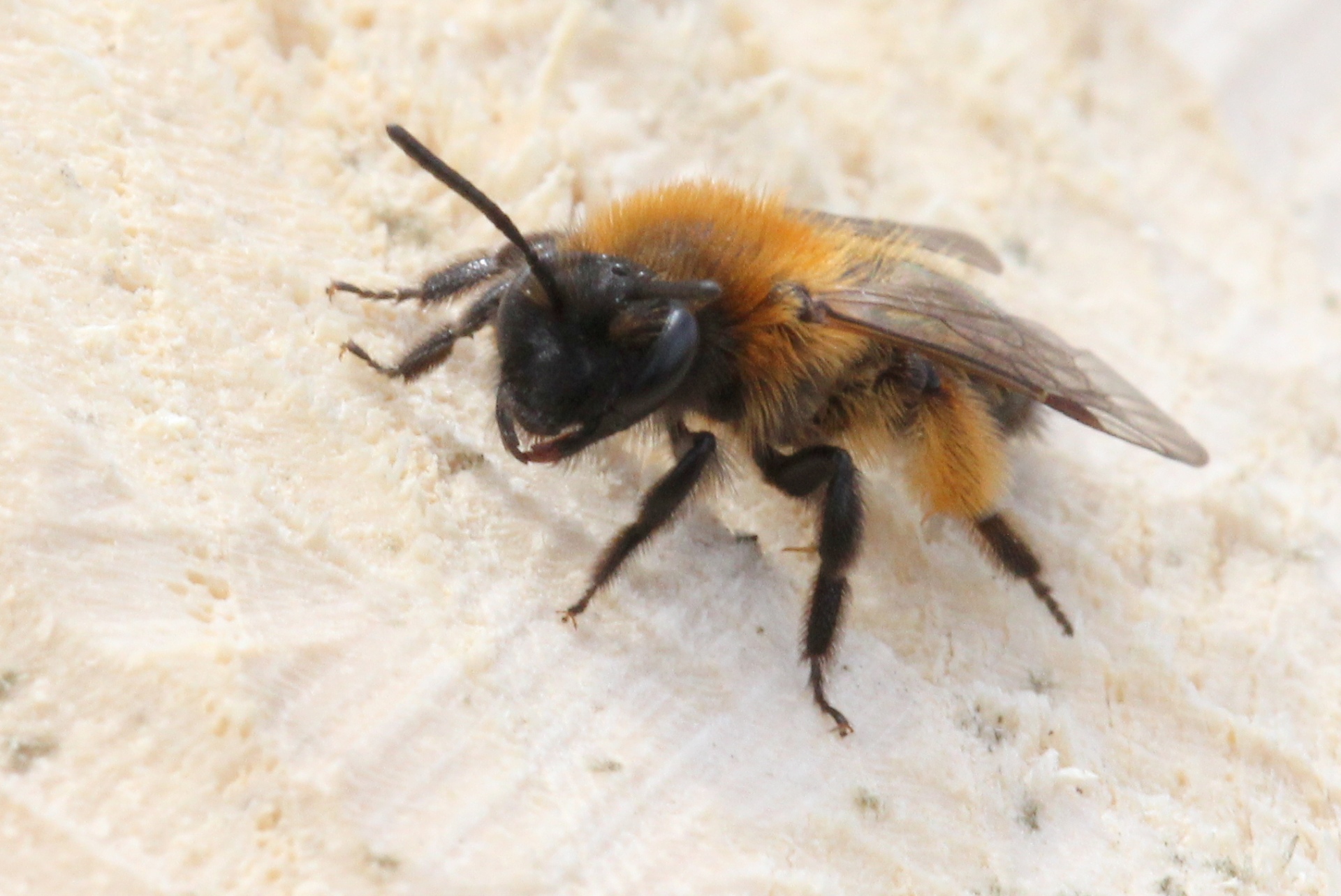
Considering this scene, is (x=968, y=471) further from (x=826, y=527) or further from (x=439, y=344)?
(x=439, y=344)

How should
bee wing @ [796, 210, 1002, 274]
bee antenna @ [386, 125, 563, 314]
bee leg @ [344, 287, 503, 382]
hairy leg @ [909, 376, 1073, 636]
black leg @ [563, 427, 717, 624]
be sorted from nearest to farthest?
bee antenna @ [386, 125, 563, 314] → black leg @ [563, 427, 717, 624] → bee leg @ [344, 287, 503, 382] → hairy leg @ [909, 376, 1073, 636] → bee wing @ [796, 210, 1002, 274]

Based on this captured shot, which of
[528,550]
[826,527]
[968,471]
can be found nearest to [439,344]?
[528,550]

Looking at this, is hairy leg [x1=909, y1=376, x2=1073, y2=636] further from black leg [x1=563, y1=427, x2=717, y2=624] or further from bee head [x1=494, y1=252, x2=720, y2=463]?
bee head [x1=494, y1=252, x2=720, y2=463]

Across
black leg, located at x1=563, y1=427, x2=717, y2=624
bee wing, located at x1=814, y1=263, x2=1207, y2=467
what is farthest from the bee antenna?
bee wing, located at x1=814, y1=263, x2=1207, y2=467

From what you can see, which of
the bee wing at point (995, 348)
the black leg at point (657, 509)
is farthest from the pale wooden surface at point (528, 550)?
the bee wing at point (995, 348)

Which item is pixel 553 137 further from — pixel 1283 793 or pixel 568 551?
pixel 1283 793
